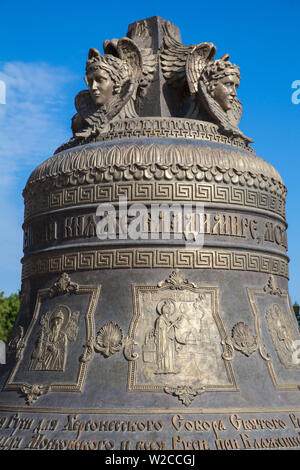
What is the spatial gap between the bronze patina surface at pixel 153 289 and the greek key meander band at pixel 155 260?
0.02 m

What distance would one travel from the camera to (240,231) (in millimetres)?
6754

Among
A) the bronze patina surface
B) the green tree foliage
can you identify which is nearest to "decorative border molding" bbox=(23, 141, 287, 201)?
the bronze patina surface

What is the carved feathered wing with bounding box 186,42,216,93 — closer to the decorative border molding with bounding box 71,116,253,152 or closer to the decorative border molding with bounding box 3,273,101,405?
the decorative border molding with bounding box 71,116,253,152

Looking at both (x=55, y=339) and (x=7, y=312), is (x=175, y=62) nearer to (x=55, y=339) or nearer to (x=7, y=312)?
(x=55, y=339)

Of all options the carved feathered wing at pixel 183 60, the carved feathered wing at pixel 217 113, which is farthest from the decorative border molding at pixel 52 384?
the carved feathered wing at pixel 183 60

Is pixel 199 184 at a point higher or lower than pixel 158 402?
higher

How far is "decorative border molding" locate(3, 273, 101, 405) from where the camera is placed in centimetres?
591

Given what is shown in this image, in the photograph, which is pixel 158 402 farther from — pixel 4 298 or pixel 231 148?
pixel 4 298

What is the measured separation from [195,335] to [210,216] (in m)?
1.53

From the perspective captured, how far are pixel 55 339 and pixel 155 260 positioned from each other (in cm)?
154

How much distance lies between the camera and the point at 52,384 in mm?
6016

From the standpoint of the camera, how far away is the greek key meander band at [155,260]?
20.8ft

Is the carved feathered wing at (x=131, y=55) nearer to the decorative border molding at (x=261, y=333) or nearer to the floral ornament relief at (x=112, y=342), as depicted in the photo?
the decorative border molding at (x=261, y=333)
